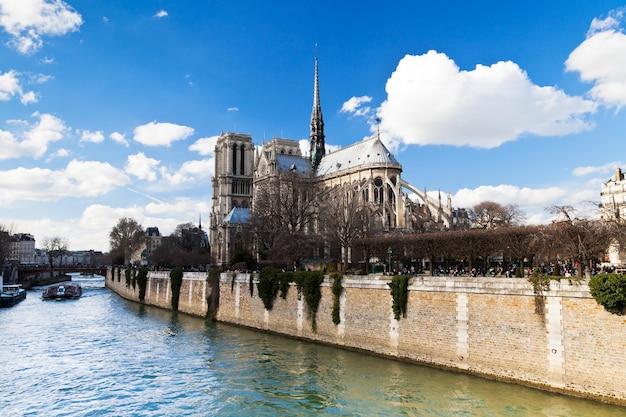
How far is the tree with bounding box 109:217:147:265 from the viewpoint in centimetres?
9194

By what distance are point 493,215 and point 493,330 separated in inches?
1268

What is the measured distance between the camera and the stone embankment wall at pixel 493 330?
49.0 feet

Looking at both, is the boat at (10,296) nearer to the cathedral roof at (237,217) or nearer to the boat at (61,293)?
the boat at (61,293)

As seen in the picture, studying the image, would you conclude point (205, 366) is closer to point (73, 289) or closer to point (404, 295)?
point (404, 295)

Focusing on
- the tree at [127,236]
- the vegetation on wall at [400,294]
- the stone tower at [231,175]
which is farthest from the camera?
the tree at [127,236]

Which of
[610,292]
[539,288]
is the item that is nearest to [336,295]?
[539,288]

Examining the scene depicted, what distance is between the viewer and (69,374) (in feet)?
63.2

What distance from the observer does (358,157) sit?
6278cm

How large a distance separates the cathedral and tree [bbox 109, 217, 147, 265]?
18162mm

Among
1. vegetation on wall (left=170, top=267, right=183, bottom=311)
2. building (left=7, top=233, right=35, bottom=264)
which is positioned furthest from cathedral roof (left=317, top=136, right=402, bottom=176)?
building (left=7, top=233, right=35, bottom=264)

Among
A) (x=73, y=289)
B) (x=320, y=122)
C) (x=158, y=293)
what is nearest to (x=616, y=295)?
(x=158, y=293)

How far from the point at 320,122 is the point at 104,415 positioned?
67.1 metres

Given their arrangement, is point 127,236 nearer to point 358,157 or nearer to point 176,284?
point 358,157

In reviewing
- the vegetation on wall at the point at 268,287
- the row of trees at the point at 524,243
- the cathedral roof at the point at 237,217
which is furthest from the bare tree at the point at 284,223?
the cathedral roof at the point at 237,217
